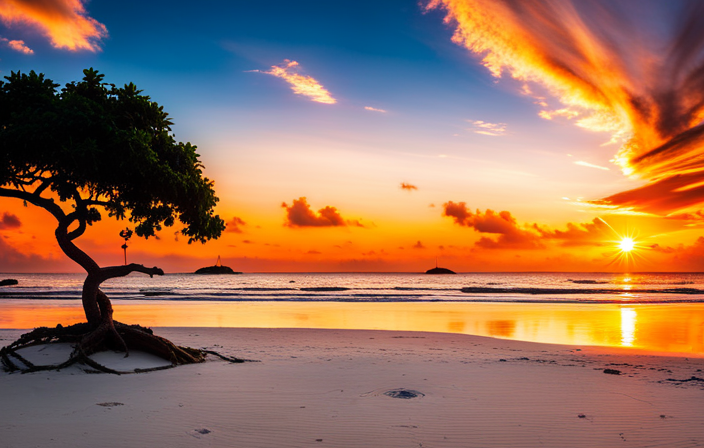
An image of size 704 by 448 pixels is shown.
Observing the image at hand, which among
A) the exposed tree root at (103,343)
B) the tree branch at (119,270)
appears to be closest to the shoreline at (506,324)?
the exposed tree root at (103,343)

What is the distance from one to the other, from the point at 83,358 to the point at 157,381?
2132mm

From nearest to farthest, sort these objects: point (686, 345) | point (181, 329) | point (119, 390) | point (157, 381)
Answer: point (119, 390), point (157, 381), point (686, 345), point (181, 329)

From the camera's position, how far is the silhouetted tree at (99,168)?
10.7 meters

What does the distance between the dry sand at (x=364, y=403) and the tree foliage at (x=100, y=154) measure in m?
3.72

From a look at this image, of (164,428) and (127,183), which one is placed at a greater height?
(127,183)

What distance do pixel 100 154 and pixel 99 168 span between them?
0.41m

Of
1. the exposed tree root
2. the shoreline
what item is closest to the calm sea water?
the shoreline

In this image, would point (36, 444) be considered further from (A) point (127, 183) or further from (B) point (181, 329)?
(B) point (181, 329)

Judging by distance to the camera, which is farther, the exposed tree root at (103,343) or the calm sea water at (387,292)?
the calm sea water at (387,292)

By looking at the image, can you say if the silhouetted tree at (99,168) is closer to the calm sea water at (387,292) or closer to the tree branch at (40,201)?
the tree branch at (40,201)

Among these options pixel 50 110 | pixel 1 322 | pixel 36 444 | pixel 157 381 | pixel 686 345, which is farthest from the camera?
pixel 1 322

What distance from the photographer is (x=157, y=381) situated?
10.2 meters

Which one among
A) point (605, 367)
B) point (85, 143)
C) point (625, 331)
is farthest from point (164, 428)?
point (625, 331)

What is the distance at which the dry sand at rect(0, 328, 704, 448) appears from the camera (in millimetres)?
7016
